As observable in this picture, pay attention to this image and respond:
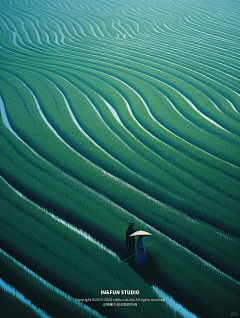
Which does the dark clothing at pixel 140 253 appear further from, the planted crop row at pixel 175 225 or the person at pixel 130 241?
the planted crop row at pixel 175 225

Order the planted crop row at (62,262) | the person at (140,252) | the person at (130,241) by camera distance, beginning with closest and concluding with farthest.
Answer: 1. the planted crop row at (62,262)
2. the person at (140,252)
3. the person at (130,241)

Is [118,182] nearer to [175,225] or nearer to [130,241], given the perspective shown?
[175,225]

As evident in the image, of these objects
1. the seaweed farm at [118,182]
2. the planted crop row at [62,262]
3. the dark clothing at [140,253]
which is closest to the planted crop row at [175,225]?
the seaweed farm at [118,182]

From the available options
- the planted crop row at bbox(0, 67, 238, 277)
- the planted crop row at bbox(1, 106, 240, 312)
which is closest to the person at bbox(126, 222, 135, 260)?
the planted crop row at bbox(1, 106, 240, 312)

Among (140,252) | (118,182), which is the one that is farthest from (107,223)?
(118,182)

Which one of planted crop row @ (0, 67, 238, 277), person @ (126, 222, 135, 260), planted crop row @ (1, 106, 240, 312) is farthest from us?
planted crop row @ (0, 67, 238, 277)

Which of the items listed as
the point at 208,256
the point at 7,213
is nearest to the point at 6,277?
the point at 7,213

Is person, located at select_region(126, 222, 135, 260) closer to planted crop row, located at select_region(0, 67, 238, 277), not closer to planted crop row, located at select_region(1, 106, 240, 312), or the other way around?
planted crop row, located at select_region(1, 106, 240, 312)

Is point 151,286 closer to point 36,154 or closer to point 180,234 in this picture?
point 180,234
